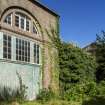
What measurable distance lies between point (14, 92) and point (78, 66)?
8786 mm

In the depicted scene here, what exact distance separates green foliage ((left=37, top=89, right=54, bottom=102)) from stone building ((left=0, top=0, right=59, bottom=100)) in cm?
37

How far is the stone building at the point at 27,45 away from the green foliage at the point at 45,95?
0.37 meters

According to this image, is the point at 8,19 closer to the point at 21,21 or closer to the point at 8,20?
the point at 8,20

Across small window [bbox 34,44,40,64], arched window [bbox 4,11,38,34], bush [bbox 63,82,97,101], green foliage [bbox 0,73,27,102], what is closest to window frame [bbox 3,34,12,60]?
arched window [bbox 4,11,38,34]

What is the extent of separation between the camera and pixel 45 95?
2511cm

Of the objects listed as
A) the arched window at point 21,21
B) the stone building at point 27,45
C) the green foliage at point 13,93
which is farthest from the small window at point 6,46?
the green foliage at point 13,93

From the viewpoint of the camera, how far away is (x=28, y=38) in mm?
24625

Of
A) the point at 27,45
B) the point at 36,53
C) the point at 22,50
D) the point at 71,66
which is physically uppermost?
the point at 27,45

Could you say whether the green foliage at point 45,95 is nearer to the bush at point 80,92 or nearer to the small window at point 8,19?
the bush at point 80,92

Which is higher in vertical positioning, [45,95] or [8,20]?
[8,20]

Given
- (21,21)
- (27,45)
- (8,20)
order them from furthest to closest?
(27,45) → (21,21) → (8,20)

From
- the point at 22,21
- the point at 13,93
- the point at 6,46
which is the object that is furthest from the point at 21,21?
the point at 13,93


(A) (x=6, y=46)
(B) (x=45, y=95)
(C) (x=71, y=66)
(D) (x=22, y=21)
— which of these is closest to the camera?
(A) (x=6, y=46)

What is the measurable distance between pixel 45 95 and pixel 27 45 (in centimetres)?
424
